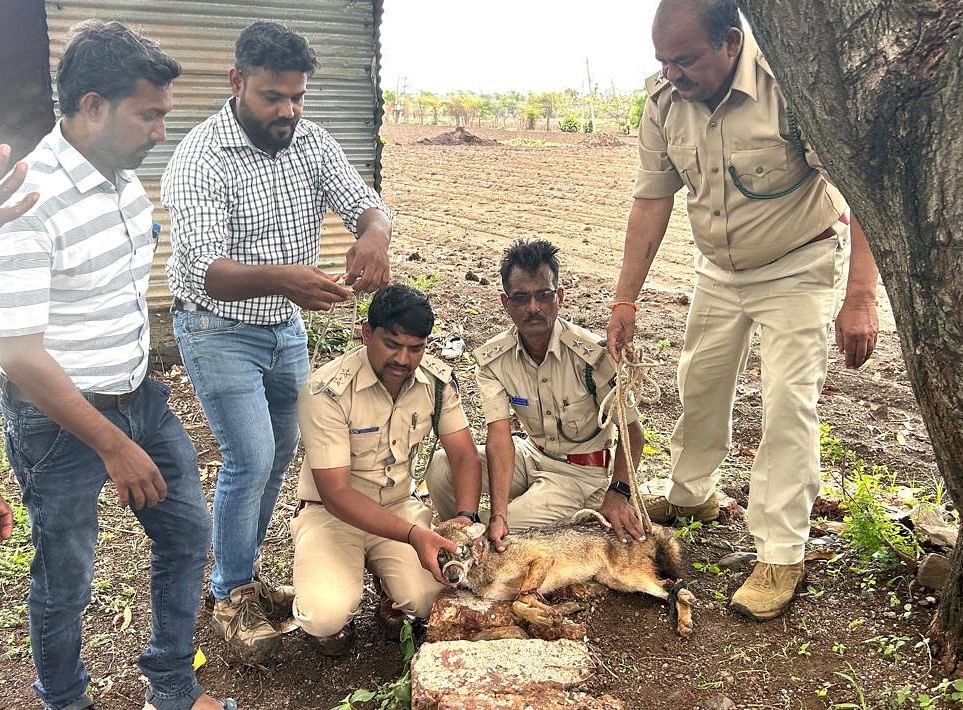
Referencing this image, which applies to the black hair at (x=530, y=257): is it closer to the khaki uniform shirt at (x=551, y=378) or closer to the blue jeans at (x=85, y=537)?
the khaki uniform shirt at (x=551, y=378)

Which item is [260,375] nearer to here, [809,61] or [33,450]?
[33,450]

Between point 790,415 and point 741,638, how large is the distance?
0.84 m

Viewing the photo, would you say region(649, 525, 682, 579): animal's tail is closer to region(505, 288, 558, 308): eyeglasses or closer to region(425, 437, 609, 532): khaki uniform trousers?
region(425, 437, 609, 532): khaki uniform trousers

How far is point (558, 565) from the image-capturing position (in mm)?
3320

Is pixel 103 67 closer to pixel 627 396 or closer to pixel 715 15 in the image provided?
pixel 715 15

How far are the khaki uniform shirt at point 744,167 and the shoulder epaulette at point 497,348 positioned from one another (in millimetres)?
920

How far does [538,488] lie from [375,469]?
81 centimetres

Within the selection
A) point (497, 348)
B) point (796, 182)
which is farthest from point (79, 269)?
point (796, 182)

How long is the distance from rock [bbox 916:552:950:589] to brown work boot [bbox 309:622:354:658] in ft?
7.22

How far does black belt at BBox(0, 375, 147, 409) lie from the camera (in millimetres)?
2428

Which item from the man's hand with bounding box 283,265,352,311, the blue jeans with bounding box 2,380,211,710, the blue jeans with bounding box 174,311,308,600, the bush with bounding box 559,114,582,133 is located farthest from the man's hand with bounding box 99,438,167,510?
the bush with bounding box 559,114,582,133

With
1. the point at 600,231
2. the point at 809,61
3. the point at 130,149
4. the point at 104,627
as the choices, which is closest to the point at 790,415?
the point at 809,61

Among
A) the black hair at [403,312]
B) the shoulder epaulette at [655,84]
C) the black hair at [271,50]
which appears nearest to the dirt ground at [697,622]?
the black hair at [403,312]

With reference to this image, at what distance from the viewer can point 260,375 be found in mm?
3223
